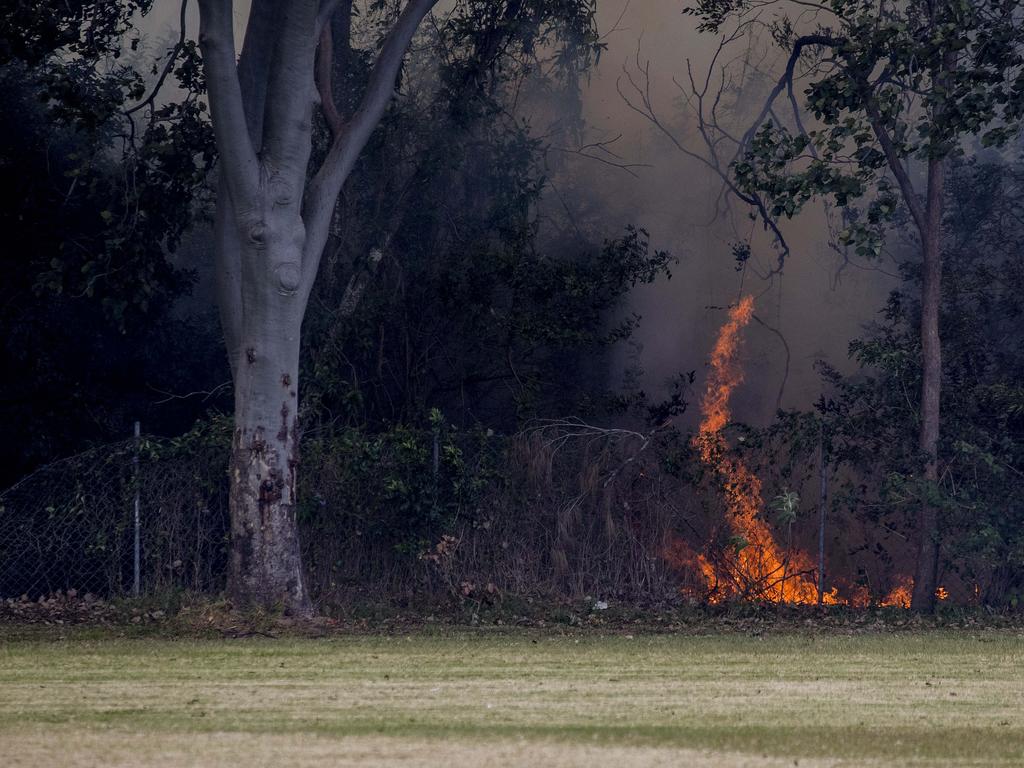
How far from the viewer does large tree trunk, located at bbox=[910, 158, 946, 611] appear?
1568 centimetres

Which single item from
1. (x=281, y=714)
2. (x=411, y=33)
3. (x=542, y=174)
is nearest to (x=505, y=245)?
(x=542, y=174)

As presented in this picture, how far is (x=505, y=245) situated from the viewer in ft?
57.8

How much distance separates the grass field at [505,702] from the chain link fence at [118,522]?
2.37 m

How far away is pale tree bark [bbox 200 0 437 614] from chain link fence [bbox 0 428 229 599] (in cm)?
141

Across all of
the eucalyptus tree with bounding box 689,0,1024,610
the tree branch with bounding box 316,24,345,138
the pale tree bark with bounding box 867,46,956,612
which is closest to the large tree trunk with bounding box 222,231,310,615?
the tree branch with bounding box 316,24,345,138

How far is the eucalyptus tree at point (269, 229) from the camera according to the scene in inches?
504

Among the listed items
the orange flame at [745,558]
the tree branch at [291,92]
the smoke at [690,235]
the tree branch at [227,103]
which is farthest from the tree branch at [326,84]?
the smoke at [690,235]

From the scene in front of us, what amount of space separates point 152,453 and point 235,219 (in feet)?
9.28

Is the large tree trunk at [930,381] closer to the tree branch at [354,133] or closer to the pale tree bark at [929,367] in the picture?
the pale tree bark at [929,367]

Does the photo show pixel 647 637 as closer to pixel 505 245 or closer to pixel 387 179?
pixel 505 245

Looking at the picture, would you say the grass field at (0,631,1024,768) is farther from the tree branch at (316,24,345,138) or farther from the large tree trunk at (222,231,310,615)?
the tree branch at (316,24,345,138)

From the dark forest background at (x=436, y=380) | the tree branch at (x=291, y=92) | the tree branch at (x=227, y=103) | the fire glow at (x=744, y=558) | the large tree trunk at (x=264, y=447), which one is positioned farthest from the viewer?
the fire glow at (x=744, y=558)

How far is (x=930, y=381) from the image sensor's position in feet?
51.8

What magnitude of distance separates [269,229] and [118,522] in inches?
150
